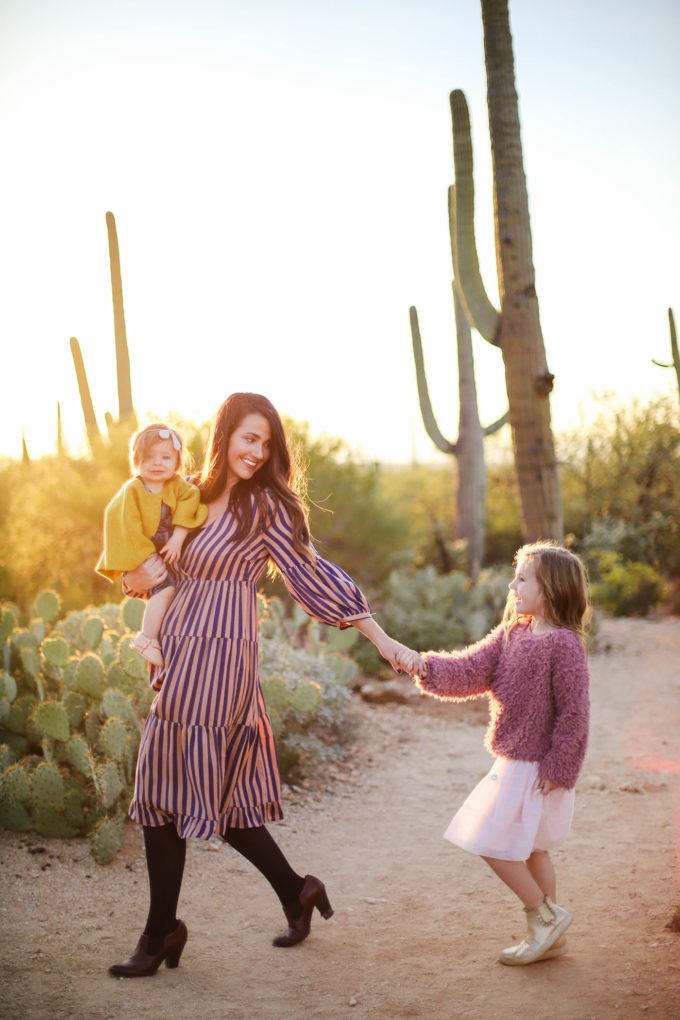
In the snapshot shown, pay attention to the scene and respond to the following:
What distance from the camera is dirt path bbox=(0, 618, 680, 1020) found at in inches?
117

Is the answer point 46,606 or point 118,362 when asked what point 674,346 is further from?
point 46,606

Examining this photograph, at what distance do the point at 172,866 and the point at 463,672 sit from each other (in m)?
1.23

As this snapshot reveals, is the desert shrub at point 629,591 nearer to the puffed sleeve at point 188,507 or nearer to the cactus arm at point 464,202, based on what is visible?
the cactus arm at point 464,202

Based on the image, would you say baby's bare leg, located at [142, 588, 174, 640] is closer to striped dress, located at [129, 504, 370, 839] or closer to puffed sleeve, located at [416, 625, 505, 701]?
striped dress, located at [129, 504, 370, 839]

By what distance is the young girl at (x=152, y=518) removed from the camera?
10.3 ft

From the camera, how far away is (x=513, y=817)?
304cm

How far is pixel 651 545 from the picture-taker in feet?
48.6

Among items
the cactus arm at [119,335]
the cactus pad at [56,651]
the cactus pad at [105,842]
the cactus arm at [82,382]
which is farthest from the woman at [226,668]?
the cactus arm at [82,382]

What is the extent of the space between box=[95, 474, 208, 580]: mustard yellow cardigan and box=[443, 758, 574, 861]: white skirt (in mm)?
1404

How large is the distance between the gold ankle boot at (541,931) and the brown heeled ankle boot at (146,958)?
46.7 inches

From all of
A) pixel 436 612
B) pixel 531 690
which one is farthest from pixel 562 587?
pixel 436 612

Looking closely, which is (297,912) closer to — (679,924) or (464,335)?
(679,924)

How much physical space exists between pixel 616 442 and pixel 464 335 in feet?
18.0

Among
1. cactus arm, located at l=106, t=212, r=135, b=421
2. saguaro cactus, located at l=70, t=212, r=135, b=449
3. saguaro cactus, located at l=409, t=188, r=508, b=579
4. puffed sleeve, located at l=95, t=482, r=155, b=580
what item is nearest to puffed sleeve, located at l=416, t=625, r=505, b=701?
puffed sleeve, located at l=95, t=482, r=155, b=580
